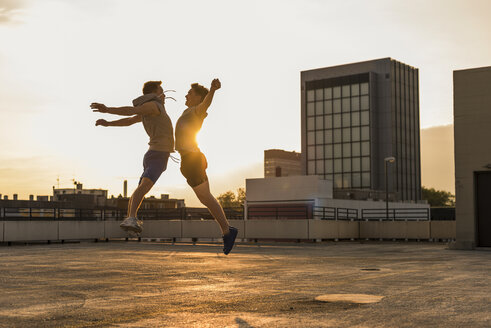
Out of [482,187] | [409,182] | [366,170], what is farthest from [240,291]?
[409,182]

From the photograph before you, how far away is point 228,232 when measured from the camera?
7309 mm

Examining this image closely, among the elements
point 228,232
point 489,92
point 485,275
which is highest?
point 489,92

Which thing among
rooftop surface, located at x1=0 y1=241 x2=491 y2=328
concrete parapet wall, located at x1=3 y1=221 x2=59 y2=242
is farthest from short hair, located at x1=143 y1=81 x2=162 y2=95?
concrete parapet wall, located at x1=3 y1=221 x2=59 y2=242

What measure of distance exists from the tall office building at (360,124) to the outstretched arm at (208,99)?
4170 inches

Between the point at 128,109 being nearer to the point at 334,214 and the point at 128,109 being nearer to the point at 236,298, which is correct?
the point at 236,298

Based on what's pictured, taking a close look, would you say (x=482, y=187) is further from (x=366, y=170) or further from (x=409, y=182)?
(x=409, y=182)

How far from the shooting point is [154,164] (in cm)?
650

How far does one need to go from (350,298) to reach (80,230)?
26.6 metres

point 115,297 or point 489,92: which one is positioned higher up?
point 489,92

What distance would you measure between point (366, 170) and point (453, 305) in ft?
353

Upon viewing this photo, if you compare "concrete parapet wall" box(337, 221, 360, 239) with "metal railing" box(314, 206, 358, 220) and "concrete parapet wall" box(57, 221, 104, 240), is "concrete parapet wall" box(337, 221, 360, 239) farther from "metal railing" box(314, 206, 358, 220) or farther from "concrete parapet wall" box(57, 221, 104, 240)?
"concrete parapet wall" box(57, 221, 104, 240)

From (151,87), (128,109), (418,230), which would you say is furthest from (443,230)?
(128,109)

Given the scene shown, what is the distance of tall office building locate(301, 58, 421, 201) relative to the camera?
112 metres

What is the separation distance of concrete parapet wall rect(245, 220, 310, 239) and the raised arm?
2795 cm
